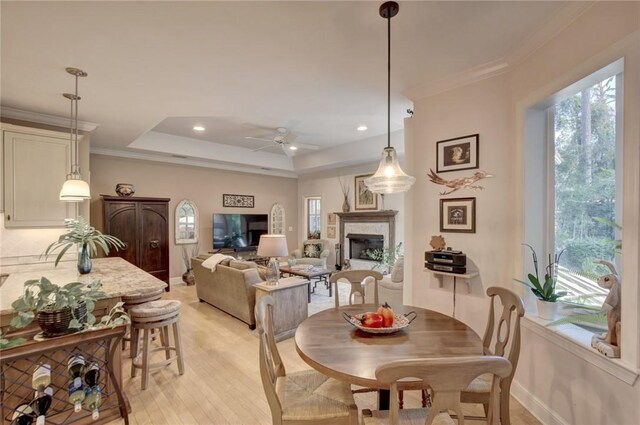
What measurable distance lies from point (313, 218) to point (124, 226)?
15.3ft

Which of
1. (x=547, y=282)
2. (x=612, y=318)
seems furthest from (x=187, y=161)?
(x=612, y=318)

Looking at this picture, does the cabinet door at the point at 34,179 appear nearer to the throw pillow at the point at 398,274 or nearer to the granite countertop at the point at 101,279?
the granite countertop at the point at 101,279

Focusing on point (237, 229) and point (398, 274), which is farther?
point (237, 229)

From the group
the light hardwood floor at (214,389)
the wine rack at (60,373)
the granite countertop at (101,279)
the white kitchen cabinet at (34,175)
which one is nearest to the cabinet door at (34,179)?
the white kitchen cabinet at (34,175)

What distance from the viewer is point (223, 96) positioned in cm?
315

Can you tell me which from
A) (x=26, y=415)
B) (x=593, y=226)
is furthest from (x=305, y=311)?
(x=593, y=226)

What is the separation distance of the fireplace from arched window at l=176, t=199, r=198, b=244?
12.1 feet

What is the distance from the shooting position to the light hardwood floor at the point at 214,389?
2.16m

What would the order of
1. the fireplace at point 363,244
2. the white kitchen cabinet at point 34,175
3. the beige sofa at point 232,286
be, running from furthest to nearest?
the fireplace at point 363,244 → the beige sofa at point 232,286 → the white kitchen cabinet at point 34,175

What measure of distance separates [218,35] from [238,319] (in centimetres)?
353

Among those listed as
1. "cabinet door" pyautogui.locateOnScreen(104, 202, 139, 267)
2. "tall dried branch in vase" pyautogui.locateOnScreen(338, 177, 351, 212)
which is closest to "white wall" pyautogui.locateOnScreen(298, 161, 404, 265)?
"tall dried branch in vase" pyautogui.locateOnScreen(338, 177, 351, 212)

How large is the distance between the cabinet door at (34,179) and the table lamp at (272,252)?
2.41 meters

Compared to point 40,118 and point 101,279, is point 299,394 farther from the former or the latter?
point 40,118

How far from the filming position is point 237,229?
7.15 m
